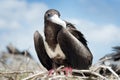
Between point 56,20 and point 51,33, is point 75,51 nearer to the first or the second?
point 51,33

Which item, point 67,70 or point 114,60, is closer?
point 67,70

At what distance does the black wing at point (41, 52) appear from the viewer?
14328 mm

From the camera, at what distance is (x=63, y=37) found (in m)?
13.7

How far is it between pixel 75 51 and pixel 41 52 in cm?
82

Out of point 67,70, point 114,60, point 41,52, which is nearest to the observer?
point 67,70

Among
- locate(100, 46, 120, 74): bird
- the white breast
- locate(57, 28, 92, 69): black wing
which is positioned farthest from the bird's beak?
locate(100, 46, 120, 74): bird

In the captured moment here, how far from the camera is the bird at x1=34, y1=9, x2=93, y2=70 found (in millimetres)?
A: 13617

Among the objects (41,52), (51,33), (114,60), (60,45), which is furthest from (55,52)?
(114,60)

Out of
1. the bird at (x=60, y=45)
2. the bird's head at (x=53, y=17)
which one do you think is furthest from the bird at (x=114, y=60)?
the bird's head at (x=53, y=17)

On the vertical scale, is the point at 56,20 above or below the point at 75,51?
above

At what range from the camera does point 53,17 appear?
13570 mm

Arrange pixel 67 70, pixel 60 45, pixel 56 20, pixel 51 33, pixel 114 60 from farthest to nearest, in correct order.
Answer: pixel 114 60, pixel 60 45, pixel 51 33, pixel 56 20, pixel 67 70

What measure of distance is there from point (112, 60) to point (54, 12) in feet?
11.5

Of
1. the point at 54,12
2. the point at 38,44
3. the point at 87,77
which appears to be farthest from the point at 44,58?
the point at 87,77
